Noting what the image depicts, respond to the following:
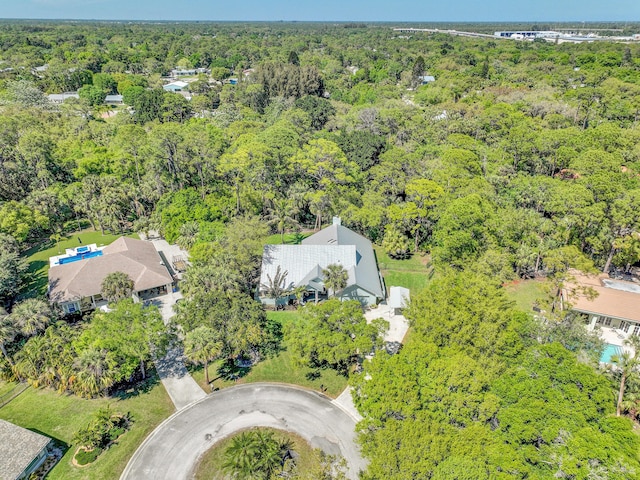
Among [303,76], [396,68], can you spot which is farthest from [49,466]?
[396,68]

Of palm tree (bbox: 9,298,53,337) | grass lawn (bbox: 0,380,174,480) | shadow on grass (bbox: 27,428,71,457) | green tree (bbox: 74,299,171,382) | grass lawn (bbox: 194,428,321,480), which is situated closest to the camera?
grass lawn (bbox: 194,428,321,480)

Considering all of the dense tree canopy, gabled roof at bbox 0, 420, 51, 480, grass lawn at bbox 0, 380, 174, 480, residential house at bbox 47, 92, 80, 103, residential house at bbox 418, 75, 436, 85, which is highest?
residential house at bbox 418, 75, 436, 85

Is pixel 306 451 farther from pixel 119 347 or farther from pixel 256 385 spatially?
pixel 119 347

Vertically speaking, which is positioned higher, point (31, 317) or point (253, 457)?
point (31, 317)

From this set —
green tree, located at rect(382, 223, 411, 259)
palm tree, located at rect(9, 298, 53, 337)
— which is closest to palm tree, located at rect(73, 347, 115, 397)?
palm tree, located at rect(9, 298, 53, 337)

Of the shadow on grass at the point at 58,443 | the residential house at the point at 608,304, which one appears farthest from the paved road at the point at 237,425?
the residential house at the point at 608,304

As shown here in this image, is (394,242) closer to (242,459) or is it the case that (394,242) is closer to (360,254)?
(360,254)

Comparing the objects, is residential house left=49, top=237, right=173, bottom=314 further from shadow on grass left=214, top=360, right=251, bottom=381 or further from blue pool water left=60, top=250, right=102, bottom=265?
shadow on grass left=214, top=360, right=251, bottom=381

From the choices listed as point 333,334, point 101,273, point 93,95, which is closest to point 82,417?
point 101,273
